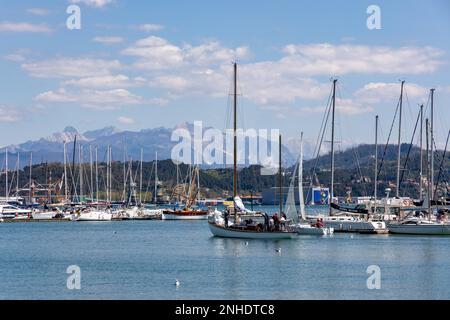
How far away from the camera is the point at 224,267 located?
45438mm

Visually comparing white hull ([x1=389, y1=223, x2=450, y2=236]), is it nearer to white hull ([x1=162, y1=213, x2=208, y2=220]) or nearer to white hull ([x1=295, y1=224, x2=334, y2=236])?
white hull ([x1=295, y1=224, x2=334, y2=236])

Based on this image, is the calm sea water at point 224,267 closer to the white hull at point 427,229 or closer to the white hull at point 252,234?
the white hull at point 252,234

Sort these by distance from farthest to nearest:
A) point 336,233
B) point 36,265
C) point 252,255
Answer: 1. point 336,233
2. point 252,255
3. point 36,265

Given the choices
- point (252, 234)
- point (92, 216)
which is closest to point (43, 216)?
point (92, 216)

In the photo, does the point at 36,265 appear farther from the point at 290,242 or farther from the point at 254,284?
the point at 290,242

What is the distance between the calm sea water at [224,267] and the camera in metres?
36.2

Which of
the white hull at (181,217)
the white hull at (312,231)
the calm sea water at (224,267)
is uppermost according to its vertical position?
the white hull at (312,231)

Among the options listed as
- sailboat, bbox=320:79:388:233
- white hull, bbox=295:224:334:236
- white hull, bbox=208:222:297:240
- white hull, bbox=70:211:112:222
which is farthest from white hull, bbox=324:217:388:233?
white hull, bbox=70:211:112:222

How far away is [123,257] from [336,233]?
24291 mm

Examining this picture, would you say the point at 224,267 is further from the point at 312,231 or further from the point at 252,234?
the point at 312,231

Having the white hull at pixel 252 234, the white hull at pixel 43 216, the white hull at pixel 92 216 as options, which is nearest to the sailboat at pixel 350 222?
the white hull at pixel 252 234

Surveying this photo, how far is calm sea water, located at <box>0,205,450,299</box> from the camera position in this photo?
36156 mm
